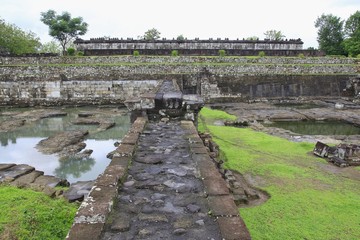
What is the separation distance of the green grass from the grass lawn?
2509 mm

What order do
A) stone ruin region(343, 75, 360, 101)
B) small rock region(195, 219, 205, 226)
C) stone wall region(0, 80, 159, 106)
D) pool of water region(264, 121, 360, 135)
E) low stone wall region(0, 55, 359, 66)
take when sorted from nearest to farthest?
small rock region(195, 219, 205, 226) < pool of water region(264, 121, 360, 135) < stone wall region(0, 80, 159, 106) < stone ruin region(343, 75, 360, 101) < low stone wall region(0, 55, 359, 66)

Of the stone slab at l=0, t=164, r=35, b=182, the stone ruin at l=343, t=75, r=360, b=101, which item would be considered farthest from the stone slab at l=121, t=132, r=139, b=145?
the stone ruin at l=343, t=75, r=360, b=101

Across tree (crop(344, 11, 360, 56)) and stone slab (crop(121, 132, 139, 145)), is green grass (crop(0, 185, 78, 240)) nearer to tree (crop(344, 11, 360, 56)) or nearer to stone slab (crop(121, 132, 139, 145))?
stone slab (crop(121, 132, 139, 145))

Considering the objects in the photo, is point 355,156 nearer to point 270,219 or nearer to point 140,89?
point 270,219


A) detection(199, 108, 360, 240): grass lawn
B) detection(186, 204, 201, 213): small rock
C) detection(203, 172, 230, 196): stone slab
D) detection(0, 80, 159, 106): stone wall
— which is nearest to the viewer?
detection(186, 204, 201, 213): small rock

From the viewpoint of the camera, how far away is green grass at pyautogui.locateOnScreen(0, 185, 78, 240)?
389 cm

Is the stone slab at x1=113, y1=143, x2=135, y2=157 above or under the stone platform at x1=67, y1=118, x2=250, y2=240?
above

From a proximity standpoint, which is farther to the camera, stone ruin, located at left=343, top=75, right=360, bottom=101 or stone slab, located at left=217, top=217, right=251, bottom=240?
stone ruin, located at left=343, top=75, right=360, bottom=101

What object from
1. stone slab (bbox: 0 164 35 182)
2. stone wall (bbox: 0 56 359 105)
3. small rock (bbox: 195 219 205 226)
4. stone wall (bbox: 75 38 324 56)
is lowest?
stone slab (bbox: 0 164 35 182)

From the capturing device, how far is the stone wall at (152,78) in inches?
894

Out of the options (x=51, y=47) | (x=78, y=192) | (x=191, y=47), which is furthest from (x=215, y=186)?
(x=51, y=47)

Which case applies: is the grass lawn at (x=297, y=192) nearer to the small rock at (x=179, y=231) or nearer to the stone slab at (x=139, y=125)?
the small rock at (x=179, y=231)

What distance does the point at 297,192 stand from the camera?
5.66 meters

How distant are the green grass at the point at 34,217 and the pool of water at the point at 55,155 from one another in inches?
133
